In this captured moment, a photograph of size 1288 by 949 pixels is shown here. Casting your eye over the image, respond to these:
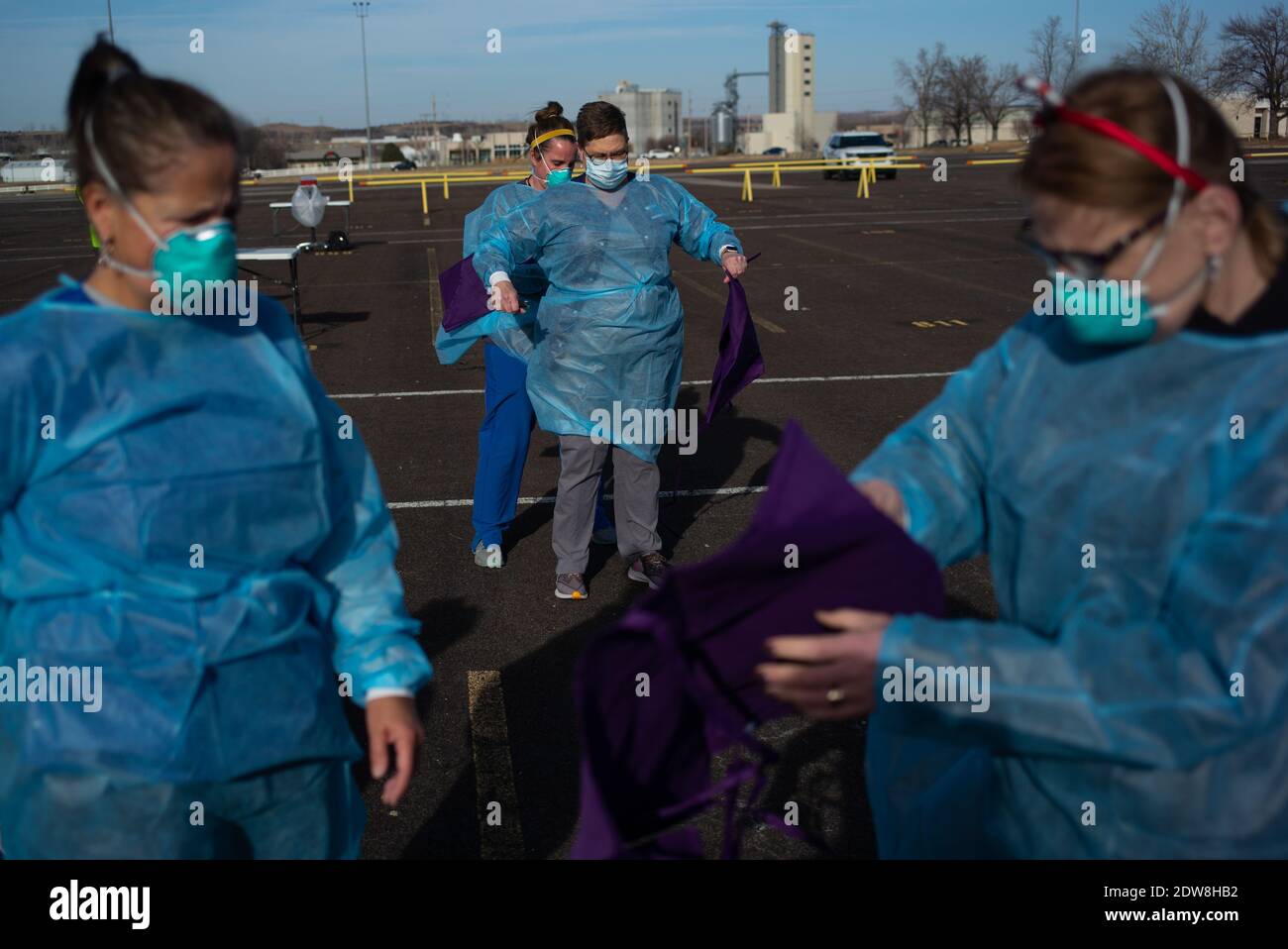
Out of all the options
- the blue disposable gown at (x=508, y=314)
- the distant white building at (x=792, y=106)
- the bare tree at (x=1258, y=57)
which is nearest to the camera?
the blue disposable gown at (x=508, y=314)

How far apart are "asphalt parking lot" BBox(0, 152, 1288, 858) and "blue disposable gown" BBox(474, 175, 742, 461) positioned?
95 centimetres

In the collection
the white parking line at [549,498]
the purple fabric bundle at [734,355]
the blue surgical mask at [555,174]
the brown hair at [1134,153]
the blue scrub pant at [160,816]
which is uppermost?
the blue surgical mask at [555,174]

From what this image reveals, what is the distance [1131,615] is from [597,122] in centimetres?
454

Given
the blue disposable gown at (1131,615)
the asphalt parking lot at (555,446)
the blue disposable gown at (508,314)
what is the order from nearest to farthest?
the blue disposable gown at (1131,615), the asphalt parking lot at (555,446), the blue disposable gown at (508,314)

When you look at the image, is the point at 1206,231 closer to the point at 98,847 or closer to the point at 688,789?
the point at 688,789

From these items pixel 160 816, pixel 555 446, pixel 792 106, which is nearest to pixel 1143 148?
pixel 160 816

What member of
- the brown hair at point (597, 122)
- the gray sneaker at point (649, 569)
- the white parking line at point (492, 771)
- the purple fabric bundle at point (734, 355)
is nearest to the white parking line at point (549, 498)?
the purple fabric bundle at point (734, 355)

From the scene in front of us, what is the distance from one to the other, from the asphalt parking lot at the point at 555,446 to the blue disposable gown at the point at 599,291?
3.13ft

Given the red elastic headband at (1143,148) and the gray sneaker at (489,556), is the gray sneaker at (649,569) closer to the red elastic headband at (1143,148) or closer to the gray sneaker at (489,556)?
the gray sneaker at (489,556)

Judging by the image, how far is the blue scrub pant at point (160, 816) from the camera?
1849mm

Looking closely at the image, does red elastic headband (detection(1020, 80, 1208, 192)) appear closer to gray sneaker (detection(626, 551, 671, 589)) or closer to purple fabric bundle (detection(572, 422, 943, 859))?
purple fabric bundle (detection(572, 422, 943, 859))

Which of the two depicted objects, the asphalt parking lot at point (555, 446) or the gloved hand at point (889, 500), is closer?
the gloved hand at point (889, 500)

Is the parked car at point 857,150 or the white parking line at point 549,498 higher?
the parked car at point 857,150
